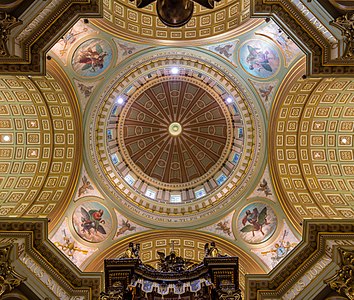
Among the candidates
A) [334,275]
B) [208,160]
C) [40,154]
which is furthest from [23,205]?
[334,275]

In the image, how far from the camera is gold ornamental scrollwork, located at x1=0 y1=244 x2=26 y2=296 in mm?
12502

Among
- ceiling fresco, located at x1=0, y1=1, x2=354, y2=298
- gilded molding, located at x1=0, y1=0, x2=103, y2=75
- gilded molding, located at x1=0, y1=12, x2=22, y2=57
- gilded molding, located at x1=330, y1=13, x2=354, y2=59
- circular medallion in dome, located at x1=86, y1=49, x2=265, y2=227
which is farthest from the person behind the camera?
circular medallion in dome, located at x1=86, y1=49, x2=265, y2=227

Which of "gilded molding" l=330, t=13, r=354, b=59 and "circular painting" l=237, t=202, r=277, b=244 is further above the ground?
"gilded molding" l=330, t=13, r=354, b=59

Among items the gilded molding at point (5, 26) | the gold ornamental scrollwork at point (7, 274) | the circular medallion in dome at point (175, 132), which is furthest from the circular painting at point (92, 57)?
the gold ornamental scrollwork at point (7, 274)

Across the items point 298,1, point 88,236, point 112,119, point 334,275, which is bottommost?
point 334,275

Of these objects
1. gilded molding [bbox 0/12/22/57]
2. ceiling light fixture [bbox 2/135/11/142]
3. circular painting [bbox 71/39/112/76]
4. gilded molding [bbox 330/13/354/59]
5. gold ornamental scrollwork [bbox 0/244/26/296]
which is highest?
circular painting [bbox 71/39/112/76]

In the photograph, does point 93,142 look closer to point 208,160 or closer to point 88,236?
point 88,236

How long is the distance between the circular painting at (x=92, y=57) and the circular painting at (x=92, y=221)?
255 inches

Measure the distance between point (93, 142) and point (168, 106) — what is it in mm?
7270

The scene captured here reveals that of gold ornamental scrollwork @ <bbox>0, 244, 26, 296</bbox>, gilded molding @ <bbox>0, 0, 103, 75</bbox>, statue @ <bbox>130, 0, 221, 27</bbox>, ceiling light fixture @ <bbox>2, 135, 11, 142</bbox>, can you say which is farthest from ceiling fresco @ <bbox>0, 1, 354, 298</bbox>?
statue @ <bbox>130, 0, 221, 27</bbox>

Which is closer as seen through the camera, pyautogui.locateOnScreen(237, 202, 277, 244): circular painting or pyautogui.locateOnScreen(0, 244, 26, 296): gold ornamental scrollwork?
pyautogui.locateOnScreen(0, 244, 26, 296): gold ornamental scrollwork

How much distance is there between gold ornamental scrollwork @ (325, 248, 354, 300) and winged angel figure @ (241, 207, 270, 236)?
6410 millimetres

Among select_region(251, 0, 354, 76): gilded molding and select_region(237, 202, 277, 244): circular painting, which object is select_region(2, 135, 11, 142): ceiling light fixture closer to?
select_region(237, 202, 277, 244): circular painting

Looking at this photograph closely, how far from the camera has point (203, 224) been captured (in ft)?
66.6
